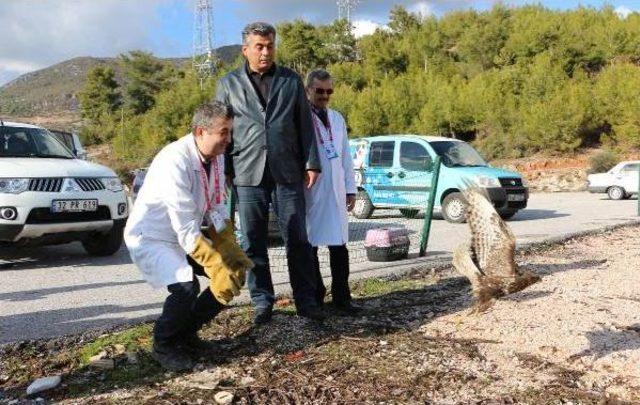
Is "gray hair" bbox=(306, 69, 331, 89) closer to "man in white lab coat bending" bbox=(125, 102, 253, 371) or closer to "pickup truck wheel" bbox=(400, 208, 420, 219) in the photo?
"man in white lab coat bending" bbox=(125, 102, 253, 371)

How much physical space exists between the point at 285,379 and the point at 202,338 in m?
1.00

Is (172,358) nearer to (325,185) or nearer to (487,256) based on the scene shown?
(325,185)

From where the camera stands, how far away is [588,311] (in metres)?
4.85

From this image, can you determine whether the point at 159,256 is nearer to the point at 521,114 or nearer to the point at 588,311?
the point at 588,311

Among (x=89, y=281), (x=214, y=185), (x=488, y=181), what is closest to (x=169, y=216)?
(x=214, y=185)

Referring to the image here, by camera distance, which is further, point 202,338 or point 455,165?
point 455,165

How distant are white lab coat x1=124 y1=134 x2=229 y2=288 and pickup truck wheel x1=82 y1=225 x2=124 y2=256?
5.07m

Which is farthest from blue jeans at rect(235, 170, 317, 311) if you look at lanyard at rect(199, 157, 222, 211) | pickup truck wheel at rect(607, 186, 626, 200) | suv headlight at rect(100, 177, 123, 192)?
pickup truck wheel at rect(607, 186, 626, 200)

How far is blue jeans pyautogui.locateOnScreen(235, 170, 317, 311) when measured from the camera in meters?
4.56

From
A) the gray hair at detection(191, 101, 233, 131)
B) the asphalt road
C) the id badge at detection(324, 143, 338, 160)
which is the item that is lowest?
the asphalt road

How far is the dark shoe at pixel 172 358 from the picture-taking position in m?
3.86

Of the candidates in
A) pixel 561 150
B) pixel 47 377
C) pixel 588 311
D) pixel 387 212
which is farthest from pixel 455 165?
pixel 561 150

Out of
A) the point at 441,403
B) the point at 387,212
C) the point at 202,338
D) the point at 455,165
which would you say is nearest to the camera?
the point at 441,403

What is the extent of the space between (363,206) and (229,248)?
10.6 metres
